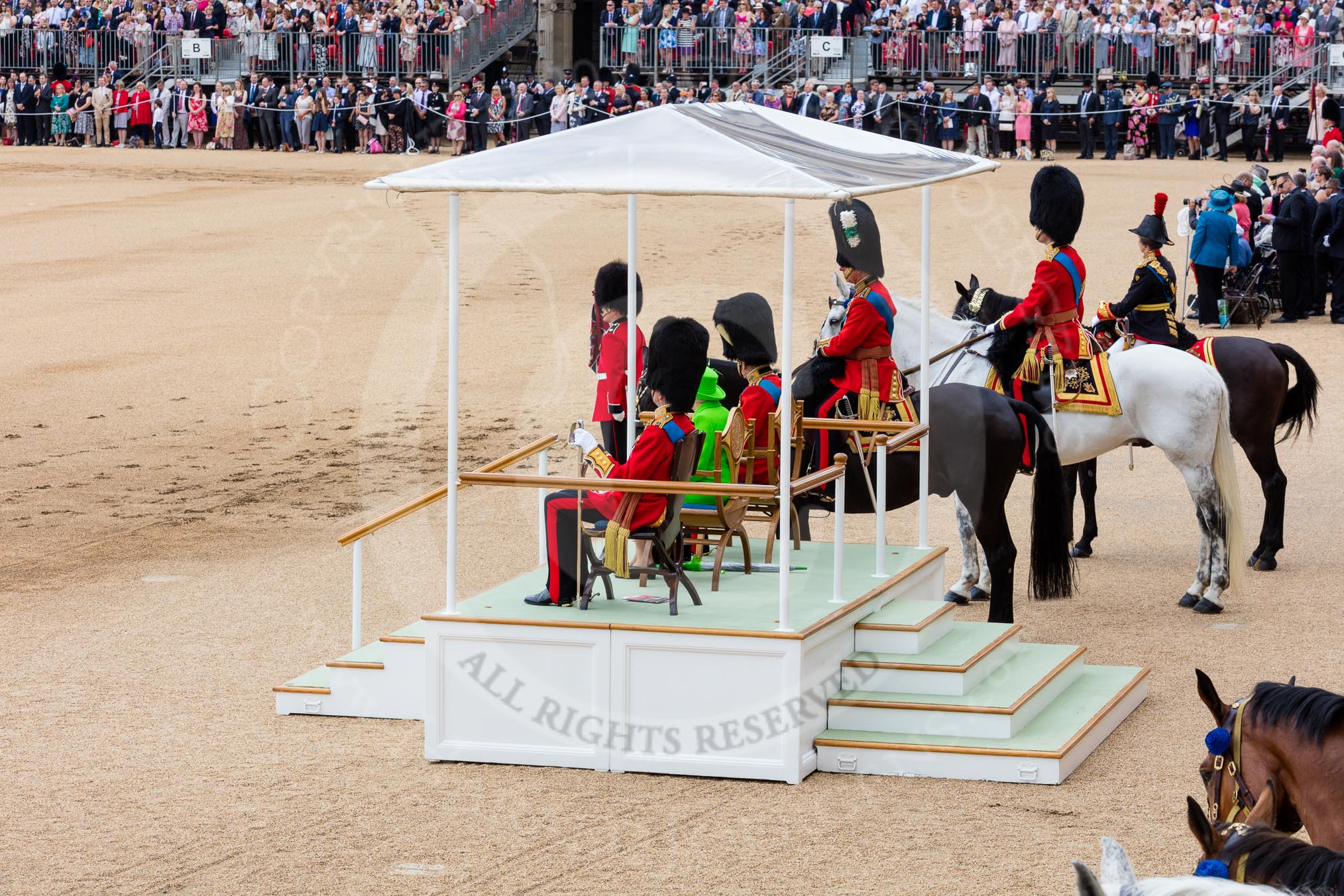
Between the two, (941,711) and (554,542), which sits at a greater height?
(554,542)

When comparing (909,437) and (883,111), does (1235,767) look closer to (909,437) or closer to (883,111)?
(909,437)

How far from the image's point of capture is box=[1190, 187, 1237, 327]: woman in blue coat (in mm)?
18297

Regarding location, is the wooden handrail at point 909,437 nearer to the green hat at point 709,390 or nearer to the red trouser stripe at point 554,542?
the green hat at point 709,390

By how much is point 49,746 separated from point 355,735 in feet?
4.21

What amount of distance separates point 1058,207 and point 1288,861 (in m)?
7.10

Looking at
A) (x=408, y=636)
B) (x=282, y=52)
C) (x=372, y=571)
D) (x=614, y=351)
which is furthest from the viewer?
(x=282, y=52)

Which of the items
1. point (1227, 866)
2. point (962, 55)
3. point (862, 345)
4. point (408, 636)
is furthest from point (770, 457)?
point (962, 55)

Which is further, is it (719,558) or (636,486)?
(719,558)

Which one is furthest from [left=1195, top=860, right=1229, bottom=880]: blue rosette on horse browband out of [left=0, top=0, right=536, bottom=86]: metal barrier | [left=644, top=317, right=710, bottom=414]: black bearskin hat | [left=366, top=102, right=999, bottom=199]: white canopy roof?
[left=0, top=0, right=536, bottom=86]: metal barrier

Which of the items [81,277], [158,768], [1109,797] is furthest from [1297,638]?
[81,277]

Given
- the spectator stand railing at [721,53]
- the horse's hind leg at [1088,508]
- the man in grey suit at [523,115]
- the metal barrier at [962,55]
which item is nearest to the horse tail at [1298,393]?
the horse's hind leg at [1088,508]

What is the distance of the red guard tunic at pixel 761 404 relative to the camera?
330 inches

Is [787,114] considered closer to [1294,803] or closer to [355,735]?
[355,735]

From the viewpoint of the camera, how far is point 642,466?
753 centimetres
